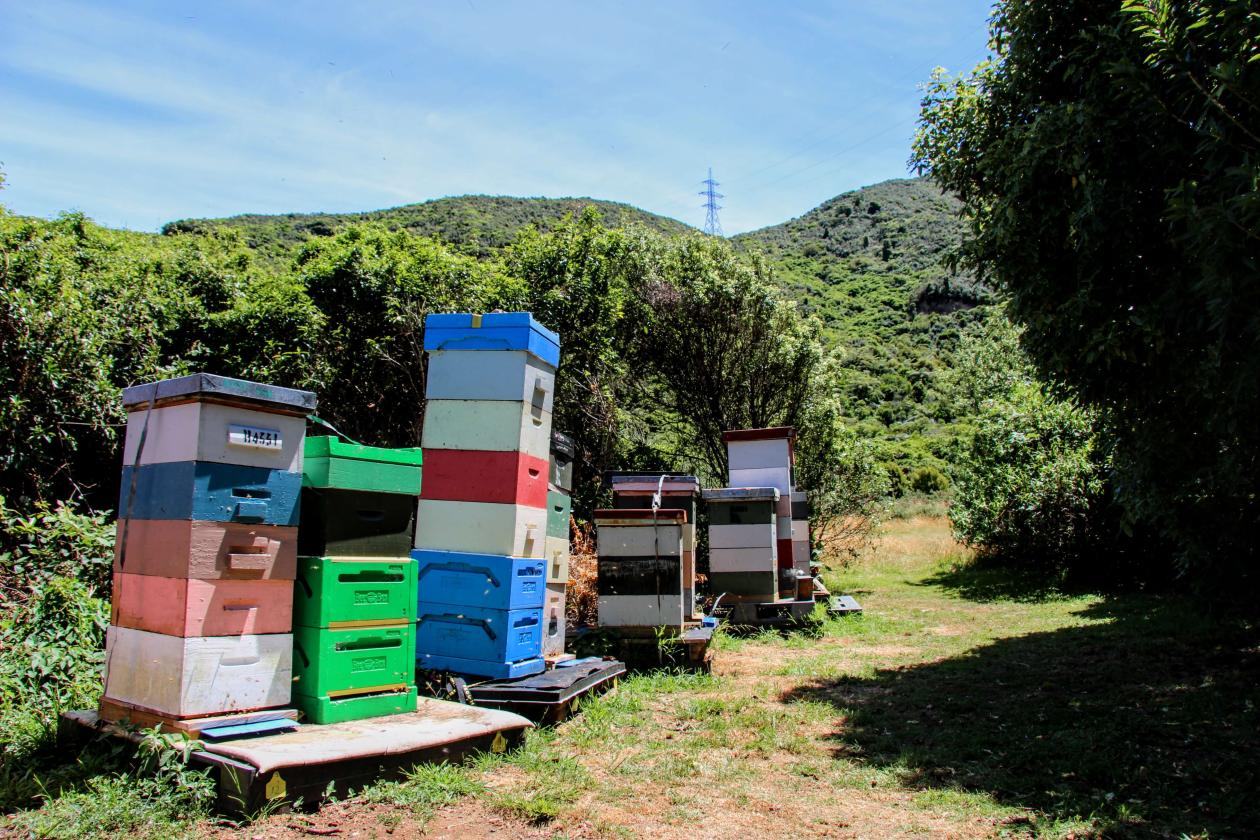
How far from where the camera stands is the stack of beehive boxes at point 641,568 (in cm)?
698

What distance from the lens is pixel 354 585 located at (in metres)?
4.23

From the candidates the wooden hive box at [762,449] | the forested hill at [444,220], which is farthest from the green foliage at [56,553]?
the forested hill at [444,220]

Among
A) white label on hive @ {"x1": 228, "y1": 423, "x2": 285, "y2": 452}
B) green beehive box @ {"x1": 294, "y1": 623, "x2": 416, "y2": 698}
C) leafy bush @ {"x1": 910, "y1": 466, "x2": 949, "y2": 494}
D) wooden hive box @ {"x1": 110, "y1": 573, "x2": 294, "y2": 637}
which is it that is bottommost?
green beehive box @ {"x1": 294, "y1": 623, "x2": 416, "y2": 698}

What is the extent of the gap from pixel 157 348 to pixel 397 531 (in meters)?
5.53

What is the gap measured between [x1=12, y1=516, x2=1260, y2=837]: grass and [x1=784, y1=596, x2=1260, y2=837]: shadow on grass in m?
0.02

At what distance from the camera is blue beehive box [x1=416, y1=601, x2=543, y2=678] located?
522 cm

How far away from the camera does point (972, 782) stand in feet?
14.6

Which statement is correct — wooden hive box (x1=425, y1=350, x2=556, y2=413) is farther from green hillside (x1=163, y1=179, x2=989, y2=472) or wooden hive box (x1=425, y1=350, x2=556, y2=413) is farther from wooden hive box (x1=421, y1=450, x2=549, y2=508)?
green hillside (x1=163, y1=179, x2=989, y2=472)

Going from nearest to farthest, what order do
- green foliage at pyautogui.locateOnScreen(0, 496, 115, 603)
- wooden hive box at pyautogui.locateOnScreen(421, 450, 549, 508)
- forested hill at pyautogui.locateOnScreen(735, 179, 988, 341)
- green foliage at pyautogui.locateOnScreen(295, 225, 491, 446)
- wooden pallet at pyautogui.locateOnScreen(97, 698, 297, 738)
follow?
wooden pallet at pyautogui.locateOnScreen(97, 698, 297, 738) → wooden hive box at pyautogui.locateOnScreen(421, 450, 549, 508) → green foliage at pyautogui.locateOnScreen(0, 496, 115, 603) → green foliage at pyautogui.locateOnScreen(295, 225, 491, 446) → forested hill at pyautogui.locateOnScreen(735, 179, 988, 341)

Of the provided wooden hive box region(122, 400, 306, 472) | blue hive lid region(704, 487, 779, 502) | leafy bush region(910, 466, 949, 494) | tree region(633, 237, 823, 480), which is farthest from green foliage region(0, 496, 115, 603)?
Answer: leafy bush region(910, 466, 949, 494)

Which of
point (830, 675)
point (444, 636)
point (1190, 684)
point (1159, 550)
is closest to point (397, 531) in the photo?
point (444, 636)

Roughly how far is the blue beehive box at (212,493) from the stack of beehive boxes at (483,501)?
60.1 inches

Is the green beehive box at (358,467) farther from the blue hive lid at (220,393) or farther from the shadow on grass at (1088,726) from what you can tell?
the shadow on grass at (1088,726)

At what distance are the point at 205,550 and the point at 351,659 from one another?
0.99 meters
